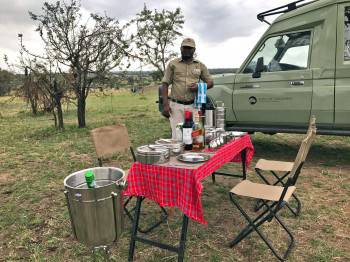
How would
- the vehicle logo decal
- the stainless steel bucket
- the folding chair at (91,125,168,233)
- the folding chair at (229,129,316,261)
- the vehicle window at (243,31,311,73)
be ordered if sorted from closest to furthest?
the stainless steel bucket, the folding chair at (229,129,316,261), the folding chair at (91,125,168,233), the vehicle window at (243,31,311,73), the vehicle logo decal

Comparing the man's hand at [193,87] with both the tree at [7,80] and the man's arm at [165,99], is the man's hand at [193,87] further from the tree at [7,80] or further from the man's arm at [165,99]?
the tree at [7,80]

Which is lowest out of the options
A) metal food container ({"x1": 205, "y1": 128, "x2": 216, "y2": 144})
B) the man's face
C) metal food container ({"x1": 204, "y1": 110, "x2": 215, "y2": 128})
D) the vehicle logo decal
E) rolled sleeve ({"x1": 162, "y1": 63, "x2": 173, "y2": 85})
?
metal food container ({"x1": 205, "y1": 128, "x2": 216, "y2": 144})

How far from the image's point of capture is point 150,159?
2449mm

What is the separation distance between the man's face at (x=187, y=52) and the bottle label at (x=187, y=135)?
1646mm

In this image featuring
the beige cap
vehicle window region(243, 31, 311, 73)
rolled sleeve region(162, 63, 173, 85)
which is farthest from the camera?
vehicle window region(243, 31, 311, 73)

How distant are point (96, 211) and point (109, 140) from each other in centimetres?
135

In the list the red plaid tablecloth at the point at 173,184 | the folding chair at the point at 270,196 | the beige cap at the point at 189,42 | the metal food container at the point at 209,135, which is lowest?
the folding chair at the point at 270,196

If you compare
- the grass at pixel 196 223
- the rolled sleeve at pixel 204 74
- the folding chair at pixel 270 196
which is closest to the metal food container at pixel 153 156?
the folding chair at pixel 270 196

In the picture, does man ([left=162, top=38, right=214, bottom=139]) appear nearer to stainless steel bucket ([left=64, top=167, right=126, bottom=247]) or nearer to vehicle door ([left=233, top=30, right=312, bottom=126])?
vehicle door ([left=233, top=30, right=312, bottom=126])

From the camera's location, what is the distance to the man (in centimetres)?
433

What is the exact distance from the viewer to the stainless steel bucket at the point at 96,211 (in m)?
2.27

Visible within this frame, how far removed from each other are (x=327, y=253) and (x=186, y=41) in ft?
9.04

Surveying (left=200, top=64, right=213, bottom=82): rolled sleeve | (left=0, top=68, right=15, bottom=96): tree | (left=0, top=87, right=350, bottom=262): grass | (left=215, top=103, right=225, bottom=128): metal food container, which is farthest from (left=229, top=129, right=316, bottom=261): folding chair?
(left=0, top=68, right=15, bottom=96): tree

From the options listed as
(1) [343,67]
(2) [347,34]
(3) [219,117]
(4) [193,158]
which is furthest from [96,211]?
(2) [347,34]
